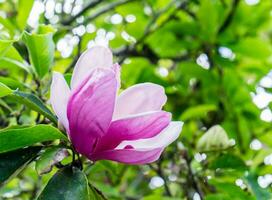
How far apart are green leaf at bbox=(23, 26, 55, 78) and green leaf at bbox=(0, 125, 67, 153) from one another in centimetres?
19

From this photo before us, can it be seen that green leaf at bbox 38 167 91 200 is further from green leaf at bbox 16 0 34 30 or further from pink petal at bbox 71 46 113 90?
green leaf at bbox 16 0 34 30

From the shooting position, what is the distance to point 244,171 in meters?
1.02

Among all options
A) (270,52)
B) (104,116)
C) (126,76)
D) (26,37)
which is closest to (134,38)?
(126,76)

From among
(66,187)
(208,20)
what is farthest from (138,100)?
(208,20)

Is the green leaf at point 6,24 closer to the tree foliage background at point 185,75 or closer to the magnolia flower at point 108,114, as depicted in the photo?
the tree foliage background at point 185,75

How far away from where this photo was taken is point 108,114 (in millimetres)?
644

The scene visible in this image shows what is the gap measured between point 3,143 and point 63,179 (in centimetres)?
9

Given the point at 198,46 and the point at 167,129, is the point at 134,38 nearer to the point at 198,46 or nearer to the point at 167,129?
the point at 198,46

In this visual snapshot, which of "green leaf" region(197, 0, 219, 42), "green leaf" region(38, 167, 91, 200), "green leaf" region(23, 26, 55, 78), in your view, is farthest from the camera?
"green leaf" region(197, 0, 219, 42)

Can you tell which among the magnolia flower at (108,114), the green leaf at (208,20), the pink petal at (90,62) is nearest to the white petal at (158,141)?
the magnolia flower at (108,114)

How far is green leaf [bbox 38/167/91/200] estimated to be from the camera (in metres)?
0.64

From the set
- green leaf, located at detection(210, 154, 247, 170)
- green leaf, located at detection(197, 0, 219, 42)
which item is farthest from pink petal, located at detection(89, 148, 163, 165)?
green leaf, located at detection(197, 0, 219, 42)

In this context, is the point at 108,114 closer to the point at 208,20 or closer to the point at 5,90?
the point at 5,90

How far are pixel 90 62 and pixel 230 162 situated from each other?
0.45 m
